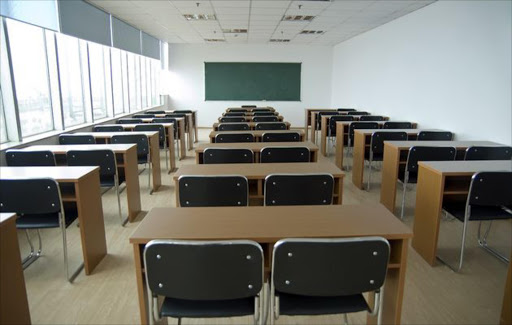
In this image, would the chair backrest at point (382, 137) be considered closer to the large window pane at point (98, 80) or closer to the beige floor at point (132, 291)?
the beige floor at point (132, 291)

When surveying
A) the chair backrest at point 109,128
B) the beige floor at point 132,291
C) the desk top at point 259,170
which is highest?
the chair backrest at point 109,128

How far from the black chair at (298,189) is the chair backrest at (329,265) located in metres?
1.07

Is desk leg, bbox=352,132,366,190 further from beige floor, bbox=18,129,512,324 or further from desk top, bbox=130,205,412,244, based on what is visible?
desk top, bbox=130,205,412,244

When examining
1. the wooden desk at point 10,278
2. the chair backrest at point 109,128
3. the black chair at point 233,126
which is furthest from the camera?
the black chair at point 233,126

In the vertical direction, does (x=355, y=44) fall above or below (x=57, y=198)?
above

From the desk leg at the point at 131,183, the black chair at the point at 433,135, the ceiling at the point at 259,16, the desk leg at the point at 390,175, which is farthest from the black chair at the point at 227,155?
the ceiling at the point at 259,16

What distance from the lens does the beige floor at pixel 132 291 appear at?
2.40 metres

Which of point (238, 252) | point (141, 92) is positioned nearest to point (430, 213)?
point (238, 252)

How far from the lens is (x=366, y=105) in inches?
373

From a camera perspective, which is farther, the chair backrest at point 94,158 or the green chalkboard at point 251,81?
the green chalkboard at point 251,81

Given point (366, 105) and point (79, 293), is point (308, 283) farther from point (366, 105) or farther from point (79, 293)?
point (366, 105)

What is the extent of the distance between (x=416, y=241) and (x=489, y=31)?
3.22 metres

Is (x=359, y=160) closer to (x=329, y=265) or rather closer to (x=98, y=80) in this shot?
(x=329, y=265)

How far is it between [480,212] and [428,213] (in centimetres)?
39
